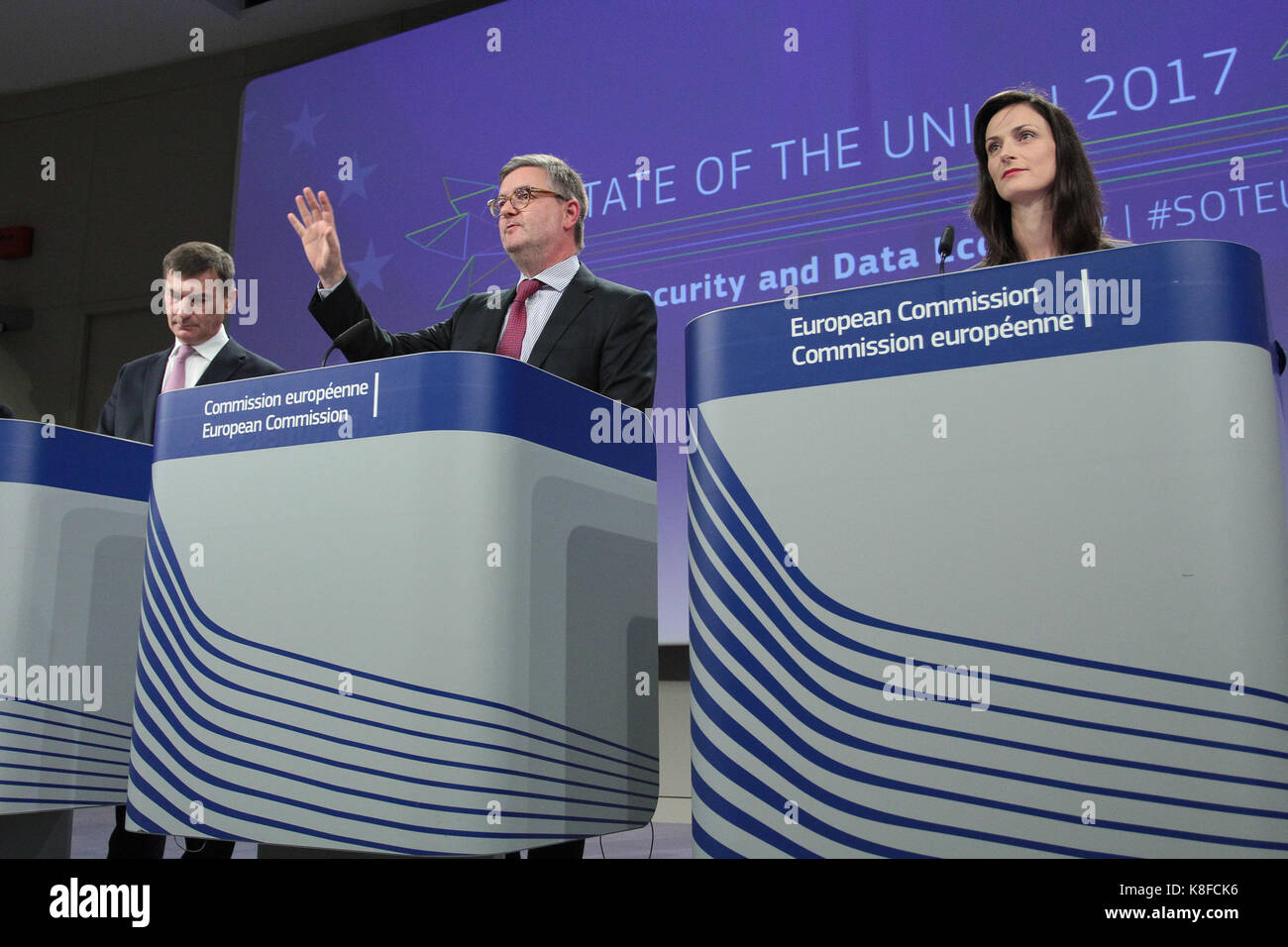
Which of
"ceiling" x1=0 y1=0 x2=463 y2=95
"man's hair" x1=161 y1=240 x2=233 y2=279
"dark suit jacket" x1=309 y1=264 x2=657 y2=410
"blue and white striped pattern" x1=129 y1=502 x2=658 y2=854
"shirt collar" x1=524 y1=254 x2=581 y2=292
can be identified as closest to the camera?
"blue and white striped pattern" x1=129 y1=502 x2=658 y2=854

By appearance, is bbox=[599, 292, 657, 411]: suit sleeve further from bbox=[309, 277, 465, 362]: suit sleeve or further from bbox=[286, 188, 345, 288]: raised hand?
bbox=[286, 188, 345, 288]: raised hand

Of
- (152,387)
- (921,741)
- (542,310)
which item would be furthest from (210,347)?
(921,741)

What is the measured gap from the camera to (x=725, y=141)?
412cm

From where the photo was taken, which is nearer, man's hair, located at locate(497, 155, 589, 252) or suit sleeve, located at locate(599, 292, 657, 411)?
suit sleeve, located at locate(599, 292, 657, 411)

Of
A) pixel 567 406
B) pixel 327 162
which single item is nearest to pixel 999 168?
pixel 567 406

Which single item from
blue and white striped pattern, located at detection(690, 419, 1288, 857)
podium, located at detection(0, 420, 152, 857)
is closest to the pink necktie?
podium, located at detection(0, 420, 152, 857)

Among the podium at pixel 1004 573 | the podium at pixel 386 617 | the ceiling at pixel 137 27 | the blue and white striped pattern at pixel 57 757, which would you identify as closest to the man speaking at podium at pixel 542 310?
the podium at pixel 386 617

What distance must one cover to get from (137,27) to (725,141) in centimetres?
400

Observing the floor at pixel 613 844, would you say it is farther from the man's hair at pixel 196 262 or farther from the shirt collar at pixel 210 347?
the man's hair at pixel 196 262

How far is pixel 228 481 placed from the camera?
1.69 m

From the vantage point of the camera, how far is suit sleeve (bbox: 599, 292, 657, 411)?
6.97 ft

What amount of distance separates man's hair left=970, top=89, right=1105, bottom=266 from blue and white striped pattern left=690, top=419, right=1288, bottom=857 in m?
0.95

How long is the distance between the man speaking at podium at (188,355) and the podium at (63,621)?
1.28ft

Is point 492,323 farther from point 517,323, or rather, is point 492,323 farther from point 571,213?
point 571,213
